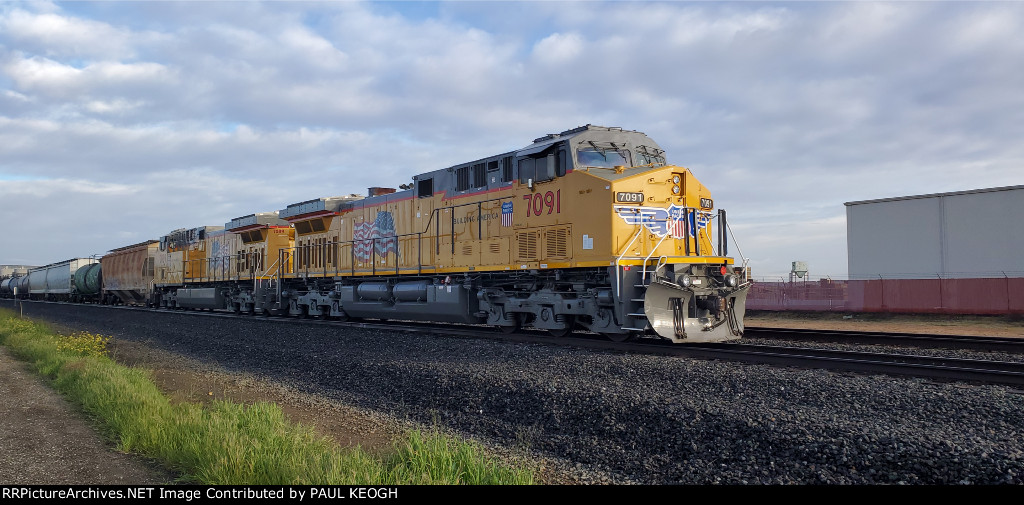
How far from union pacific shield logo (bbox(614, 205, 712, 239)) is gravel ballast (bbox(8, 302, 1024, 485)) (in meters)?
2.50

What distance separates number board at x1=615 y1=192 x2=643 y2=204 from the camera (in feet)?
35.5

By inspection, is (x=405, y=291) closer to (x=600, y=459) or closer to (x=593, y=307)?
(x=593, y=307)

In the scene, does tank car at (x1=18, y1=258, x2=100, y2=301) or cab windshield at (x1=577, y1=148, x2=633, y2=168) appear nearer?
cab windshield at (x1=577, y1=148, x2=633, y2=168)

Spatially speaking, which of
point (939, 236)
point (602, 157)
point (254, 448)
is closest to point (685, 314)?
point (602, 157)

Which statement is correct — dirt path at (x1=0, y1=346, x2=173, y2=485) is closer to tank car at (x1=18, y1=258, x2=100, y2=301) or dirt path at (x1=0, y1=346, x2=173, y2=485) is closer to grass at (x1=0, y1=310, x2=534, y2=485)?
grass at (x1=0, y1=310, x2=534, y2=485)

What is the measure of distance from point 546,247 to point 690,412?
6349mm

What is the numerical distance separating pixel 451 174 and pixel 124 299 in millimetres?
30346

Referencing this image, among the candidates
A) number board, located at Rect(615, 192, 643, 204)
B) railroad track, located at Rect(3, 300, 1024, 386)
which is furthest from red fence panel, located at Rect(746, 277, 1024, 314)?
number board, located at Rect(615, 192, 643, 204)

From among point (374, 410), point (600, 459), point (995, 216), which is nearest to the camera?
point (600, 459)

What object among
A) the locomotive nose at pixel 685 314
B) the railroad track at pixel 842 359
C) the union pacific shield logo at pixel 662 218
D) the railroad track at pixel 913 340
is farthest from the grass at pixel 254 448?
the railroad track at pixel 913 340

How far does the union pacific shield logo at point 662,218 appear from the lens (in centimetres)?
1100

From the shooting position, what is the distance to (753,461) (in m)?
4.83

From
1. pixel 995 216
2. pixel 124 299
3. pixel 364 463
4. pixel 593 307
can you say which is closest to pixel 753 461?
pixel 364 463

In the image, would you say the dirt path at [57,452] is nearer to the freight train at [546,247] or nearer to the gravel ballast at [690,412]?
the gravel ballast at [690,412]
